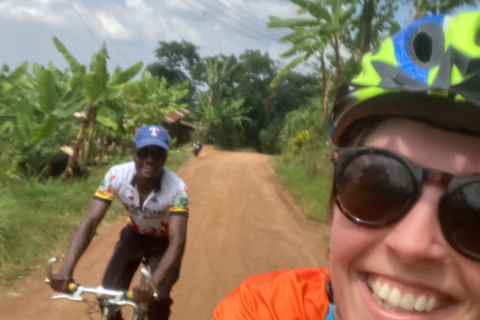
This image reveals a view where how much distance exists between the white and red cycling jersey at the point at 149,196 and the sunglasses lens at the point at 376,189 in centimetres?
194

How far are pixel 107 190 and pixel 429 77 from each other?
232 cm

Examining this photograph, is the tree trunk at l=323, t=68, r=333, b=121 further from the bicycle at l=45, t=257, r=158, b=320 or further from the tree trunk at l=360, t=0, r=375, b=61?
the bicycle at l=45, t=257, r=158, b=320

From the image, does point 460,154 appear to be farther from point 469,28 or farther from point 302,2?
point 302,2

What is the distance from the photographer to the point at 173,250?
275 cm

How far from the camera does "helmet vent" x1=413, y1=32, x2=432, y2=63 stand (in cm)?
108

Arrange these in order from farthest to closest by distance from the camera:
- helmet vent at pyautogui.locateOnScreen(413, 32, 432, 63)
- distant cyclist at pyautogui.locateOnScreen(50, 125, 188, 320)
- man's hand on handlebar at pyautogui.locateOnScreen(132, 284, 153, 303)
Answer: distant cyclist at pyautogui.locateOnScreen(50, 125, 188, 320) → man's hand on handlebar at pyautogui.locateOnScreen(132, 284, 153, 303) → helmet vent at pyautogui.locateOnScreen(413, 32, 432, 63)

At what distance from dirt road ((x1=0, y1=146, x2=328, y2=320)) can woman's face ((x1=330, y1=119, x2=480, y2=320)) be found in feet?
11.4

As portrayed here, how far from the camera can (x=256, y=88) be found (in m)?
39.6

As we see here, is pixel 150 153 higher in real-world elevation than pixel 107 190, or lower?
higher

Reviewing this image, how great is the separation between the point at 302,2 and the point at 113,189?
27.9ft

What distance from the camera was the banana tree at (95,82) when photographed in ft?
29.0

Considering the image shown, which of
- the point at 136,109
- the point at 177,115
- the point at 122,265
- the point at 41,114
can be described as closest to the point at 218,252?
the point at 122,265

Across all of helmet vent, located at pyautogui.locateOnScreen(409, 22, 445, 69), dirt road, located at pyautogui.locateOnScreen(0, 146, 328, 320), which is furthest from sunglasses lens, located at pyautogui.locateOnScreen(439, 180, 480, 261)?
dirt road, located at pyautogui.locateOnScreen(0, 146, 328, 320)

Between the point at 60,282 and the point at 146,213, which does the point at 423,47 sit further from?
the point at 146,213
